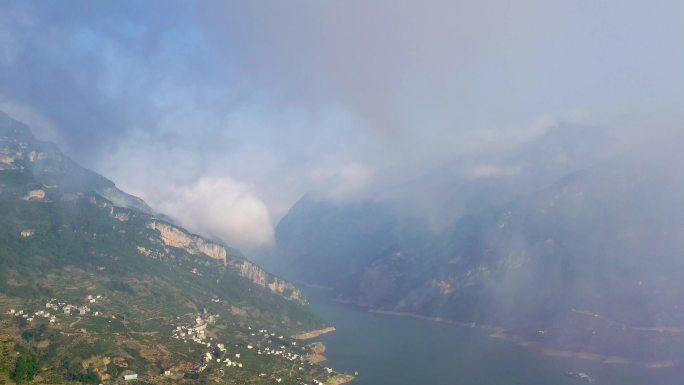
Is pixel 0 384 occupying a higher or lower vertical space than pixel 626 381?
lower

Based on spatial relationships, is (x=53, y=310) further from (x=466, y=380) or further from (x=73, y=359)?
(x=466, y=380)

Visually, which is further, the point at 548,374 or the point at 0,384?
the point at 548,374

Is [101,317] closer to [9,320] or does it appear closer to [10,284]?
[9,320]

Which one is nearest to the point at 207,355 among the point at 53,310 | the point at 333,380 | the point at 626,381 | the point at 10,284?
the point at 333,380

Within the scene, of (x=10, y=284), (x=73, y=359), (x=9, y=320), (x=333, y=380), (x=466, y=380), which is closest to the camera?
(x=73, y=359)

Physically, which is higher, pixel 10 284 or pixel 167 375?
pixel 10 284

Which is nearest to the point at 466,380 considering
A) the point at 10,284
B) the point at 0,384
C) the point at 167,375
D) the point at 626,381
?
the point at 626,381

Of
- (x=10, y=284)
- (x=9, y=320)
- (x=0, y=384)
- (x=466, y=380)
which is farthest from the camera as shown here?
(x=10, y=284)

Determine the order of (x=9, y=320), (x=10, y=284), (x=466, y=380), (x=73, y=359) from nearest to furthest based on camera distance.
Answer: (x=73, y=359) → (x=9, y=320) → (x=466, y=380) → (x=10, y=284)

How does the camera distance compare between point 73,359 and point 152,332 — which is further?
point 152,332
